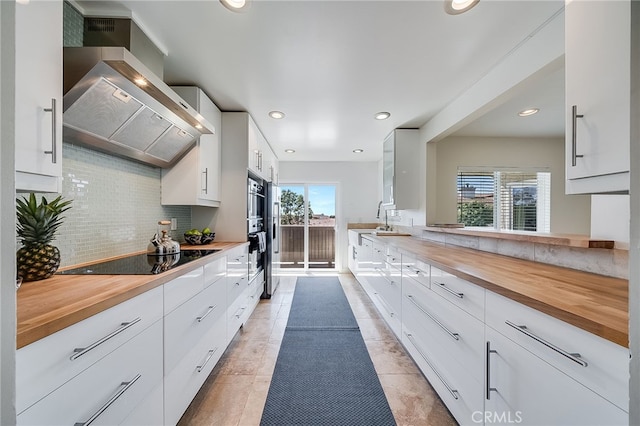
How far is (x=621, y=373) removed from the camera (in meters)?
0.64

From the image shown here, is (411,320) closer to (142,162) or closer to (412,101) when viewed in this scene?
(412,101)

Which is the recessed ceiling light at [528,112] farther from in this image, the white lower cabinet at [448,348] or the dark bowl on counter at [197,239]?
the dark bowl on counter at [197,239]

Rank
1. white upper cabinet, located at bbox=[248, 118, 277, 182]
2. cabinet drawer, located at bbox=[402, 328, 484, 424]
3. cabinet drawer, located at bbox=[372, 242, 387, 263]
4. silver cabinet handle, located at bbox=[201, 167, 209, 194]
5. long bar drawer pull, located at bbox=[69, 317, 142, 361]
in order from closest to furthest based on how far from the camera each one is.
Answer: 1. long bar drawer pull, located at bbox=[69, 317, 142, 361]
2. cabinet drawer, located at bbox=[402, 328, 484, 424]
3. silver cabinet handle, located at bbox=[201, 167, 209, 194]
4. cabinet drawer, located at bbox=[372, 242, 387, 263]
5. white upper cabinet, located at bbox=[248, 118, 277, 182]

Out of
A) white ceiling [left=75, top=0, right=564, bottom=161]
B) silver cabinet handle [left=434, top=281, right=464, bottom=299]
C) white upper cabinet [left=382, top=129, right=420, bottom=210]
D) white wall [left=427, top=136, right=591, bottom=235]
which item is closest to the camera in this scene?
silver cabinet handle [left=434, top=281, right=464, bottom=299]

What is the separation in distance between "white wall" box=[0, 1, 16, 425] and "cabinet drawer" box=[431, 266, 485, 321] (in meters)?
1.42

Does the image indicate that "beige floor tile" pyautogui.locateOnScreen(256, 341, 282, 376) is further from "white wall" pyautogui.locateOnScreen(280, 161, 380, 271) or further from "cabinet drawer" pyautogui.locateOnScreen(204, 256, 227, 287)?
"white wall" pyautogui.locateOnScreen(280, 161, 380, 271)

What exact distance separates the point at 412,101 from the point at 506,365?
231 cm

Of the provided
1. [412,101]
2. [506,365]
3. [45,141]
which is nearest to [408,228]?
[412,101]

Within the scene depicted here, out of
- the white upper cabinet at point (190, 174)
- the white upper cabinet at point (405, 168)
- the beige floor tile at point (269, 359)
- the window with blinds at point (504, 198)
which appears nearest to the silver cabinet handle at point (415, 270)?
the beige floor tile at point (269, 359)

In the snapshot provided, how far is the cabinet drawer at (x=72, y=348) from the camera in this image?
66 cm

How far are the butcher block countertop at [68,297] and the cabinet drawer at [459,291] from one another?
1453 millimetres

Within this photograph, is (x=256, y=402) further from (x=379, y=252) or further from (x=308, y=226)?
(x=308, y=226)

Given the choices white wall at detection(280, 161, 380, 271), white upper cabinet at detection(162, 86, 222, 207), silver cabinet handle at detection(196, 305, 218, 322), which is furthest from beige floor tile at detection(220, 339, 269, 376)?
white wall at detection(280, 161, 380, 271)

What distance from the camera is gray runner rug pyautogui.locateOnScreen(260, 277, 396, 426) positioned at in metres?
1.50
